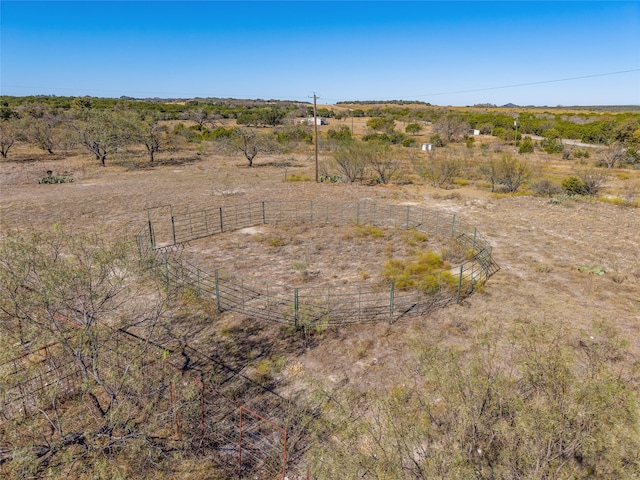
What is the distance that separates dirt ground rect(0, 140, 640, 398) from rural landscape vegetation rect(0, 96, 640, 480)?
13cm

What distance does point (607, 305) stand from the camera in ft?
48.3

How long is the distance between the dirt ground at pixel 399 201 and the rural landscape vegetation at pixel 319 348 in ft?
0.43

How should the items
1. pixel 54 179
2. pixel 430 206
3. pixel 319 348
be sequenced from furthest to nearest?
pixel 54 179 < pixel 430 206 < pixel 319 348

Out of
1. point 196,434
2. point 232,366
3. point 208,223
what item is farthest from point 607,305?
point 208,223

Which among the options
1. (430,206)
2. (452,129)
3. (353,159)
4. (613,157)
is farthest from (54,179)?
(452,129)

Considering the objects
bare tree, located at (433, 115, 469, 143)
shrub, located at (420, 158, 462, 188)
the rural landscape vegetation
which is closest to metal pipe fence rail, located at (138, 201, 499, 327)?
the rural landscape vegetation

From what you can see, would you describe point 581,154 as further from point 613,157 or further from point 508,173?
point 508,173

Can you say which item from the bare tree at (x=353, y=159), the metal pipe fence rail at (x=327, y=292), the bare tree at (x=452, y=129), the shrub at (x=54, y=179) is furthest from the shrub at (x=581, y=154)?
the shrub at (x=54, y=179)

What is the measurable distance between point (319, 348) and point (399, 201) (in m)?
20.4

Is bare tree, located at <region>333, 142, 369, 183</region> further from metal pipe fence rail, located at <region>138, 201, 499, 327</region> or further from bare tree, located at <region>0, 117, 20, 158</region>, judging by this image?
bare tree, located at <region>0, 117, 20, 158</region>

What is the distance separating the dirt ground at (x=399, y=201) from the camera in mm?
12828

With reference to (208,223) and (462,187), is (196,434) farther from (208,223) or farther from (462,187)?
(462,187)

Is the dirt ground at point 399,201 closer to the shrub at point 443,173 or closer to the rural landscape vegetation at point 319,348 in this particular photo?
the rural landscape vegetation at point 319,348

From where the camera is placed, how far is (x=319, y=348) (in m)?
12.2
